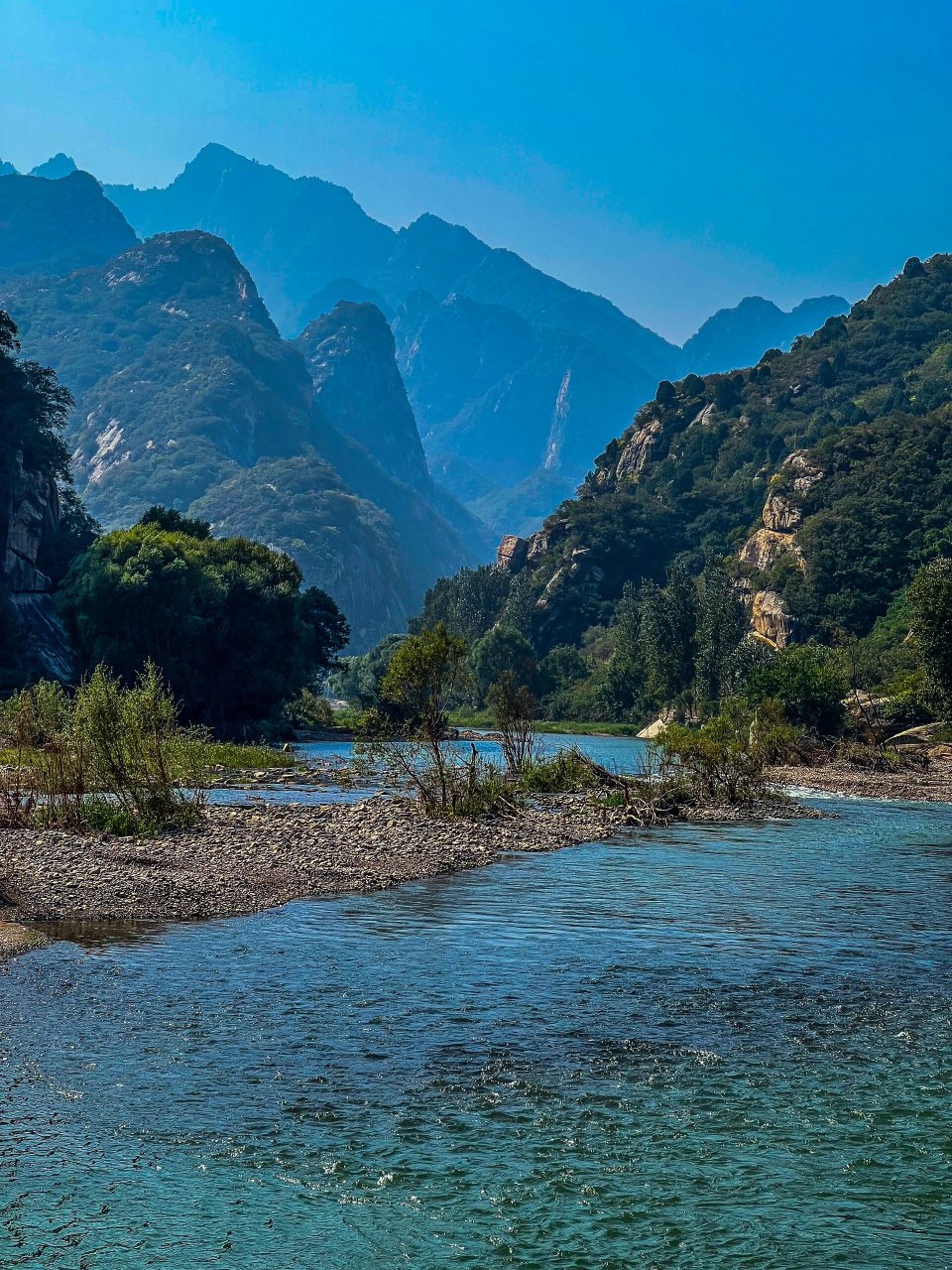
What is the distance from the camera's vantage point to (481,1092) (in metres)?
14.8

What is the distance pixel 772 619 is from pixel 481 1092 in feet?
414

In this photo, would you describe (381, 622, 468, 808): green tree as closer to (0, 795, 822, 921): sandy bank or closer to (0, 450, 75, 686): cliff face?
(0, 795, 822, 921): sandy bank

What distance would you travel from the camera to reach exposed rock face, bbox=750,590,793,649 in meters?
134

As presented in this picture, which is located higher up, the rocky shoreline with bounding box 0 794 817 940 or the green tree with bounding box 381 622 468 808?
the green tree with bounding box 381 622 468 808

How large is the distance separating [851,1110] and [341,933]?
A: 38.9 feet

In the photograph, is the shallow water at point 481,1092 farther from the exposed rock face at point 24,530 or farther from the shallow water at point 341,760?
the exposed rock face at point 24,530

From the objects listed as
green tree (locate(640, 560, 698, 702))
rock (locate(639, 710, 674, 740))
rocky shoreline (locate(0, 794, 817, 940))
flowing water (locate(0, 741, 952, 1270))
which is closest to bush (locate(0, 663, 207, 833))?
rocky shoreline (locate(0, 794, 817, 940))

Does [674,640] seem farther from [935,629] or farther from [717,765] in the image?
[717,765]

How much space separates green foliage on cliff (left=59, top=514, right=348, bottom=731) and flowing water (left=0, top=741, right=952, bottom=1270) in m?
63.3

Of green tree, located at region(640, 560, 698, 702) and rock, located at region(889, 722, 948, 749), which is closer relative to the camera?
rock, located at region(889, 722, 948, 749)

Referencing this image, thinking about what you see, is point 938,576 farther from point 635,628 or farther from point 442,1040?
point 635,628

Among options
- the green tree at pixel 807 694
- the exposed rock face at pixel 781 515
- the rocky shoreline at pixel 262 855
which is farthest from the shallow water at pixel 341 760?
the exposed rock face at pixel 781 515

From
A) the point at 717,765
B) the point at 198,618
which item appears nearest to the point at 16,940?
the point at 717,765

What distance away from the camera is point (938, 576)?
233 ft
